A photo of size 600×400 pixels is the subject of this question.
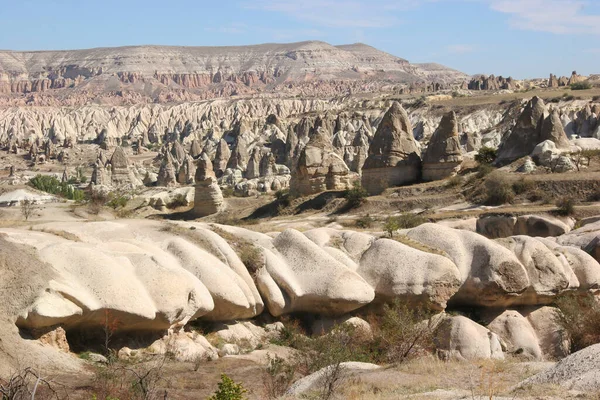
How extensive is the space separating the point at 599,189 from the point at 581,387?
2549 cm

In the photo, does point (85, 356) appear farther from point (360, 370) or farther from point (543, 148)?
point (543, 148)

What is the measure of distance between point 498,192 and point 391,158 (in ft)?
22.9

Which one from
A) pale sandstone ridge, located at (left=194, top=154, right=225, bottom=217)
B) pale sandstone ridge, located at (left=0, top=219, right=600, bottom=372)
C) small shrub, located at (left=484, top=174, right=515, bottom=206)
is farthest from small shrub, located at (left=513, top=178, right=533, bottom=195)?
pale sandstone ridge, located at (left=194, top=154, right=225, bottom=217)

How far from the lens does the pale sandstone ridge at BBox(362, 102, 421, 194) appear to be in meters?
39.1

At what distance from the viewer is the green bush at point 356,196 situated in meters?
36.8

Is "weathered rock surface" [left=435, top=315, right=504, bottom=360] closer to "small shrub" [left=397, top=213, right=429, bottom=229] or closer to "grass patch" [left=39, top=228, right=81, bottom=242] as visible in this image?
"grass patch" [left=39, top=228, right=81, bottom=242]

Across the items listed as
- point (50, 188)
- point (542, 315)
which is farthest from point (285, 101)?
point (542, 315)

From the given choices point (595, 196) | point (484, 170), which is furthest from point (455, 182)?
point (595, 196)

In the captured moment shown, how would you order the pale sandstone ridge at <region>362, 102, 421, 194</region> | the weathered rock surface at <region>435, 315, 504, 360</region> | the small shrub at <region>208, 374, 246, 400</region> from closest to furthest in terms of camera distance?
the small shrub at <region>208, 374, 246, 400</region> → the weathered rock surface at <region>435, 315, 504, 360</region> → the pale sandstone ridge at <region>362, 102, 421, 194</region>

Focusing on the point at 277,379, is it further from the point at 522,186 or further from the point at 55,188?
the point at 55,188

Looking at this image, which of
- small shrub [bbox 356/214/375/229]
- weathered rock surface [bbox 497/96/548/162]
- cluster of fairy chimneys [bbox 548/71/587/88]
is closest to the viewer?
small shrub [bbox 356/214/375/229]

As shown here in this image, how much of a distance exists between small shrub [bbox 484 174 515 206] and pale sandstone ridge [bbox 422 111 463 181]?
14.7ft

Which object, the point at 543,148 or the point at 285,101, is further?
the point at 285,101

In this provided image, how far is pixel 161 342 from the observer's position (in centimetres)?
1493
